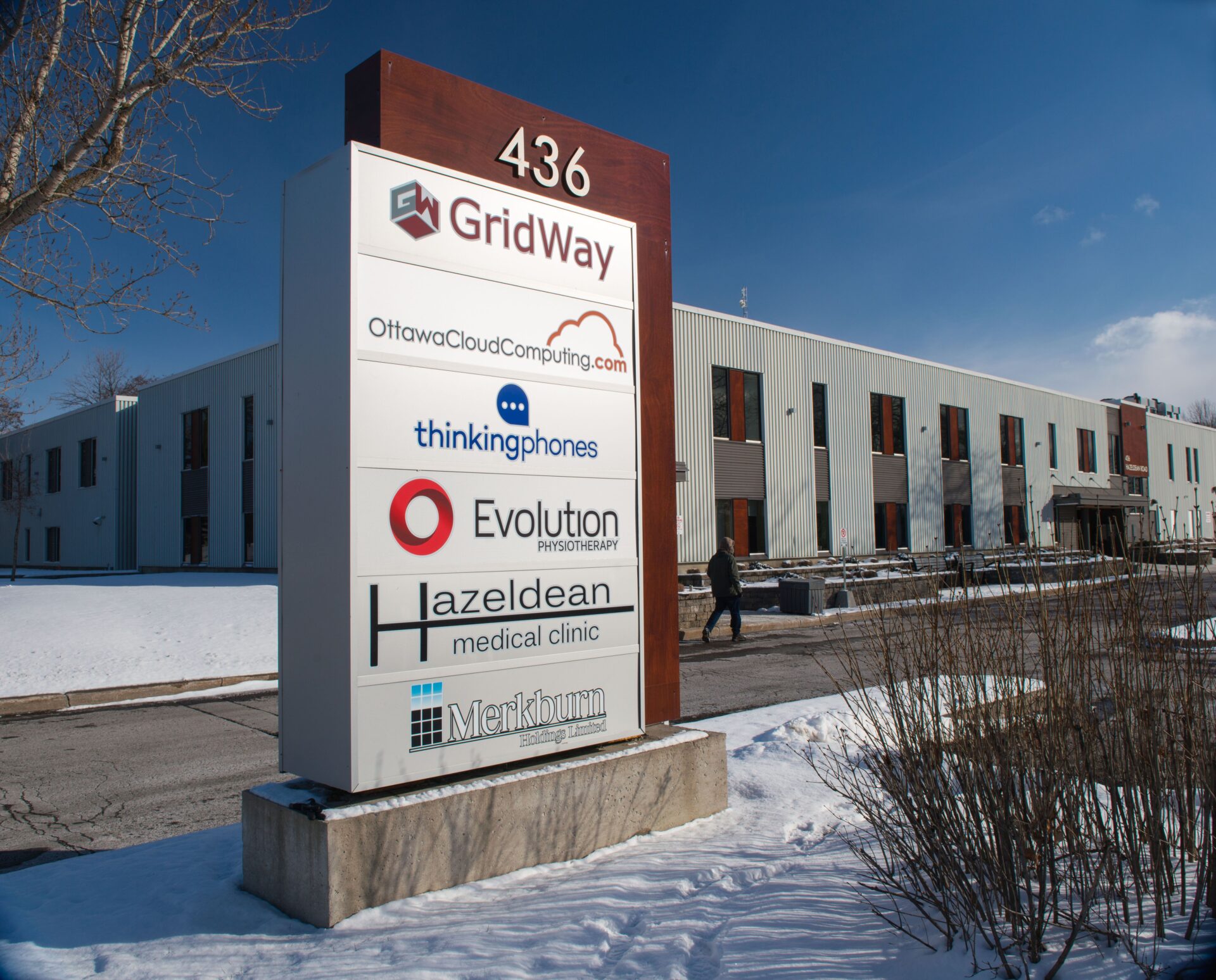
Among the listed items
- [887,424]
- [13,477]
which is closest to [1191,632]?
[887,424]

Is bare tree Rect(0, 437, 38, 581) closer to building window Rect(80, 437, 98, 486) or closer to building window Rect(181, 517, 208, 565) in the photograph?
building window Rect(80, 437, 98, 486)

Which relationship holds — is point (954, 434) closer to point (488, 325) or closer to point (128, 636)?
point (128, 636)

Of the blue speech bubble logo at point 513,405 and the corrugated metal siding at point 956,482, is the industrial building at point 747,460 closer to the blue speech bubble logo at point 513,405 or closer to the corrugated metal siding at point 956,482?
the corrugated metal siding at point 956,482

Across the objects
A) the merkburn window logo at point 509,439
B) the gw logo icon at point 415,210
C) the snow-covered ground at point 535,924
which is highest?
the gw logo icon at point 415,210

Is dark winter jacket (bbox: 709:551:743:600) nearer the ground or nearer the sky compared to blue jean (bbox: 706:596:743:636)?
nearer the sky

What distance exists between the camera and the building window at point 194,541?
109ft

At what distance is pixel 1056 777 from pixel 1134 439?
5783 cm

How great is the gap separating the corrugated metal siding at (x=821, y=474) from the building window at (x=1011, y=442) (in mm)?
13380

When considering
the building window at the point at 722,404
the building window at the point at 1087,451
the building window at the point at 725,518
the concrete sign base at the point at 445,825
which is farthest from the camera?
the building window at the point at 1087,451

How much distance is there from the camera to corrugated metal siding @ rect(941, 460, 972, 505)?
37872mm

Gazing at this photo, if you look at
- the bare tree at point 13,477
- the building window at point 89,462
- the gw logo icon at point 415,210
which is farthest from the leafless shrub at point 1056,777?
the bare tree at point 13,477

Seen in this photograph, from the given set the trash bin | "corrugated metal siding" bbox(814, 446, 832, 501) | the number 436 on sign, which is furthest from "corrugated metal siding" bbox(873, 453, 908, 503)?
the number 436 on sign

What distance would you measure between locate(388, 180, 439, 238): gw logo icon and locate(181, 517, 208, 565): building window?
105 feet

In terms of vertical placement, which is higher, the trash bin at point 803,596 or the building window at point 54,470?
the building window at point 54,470
